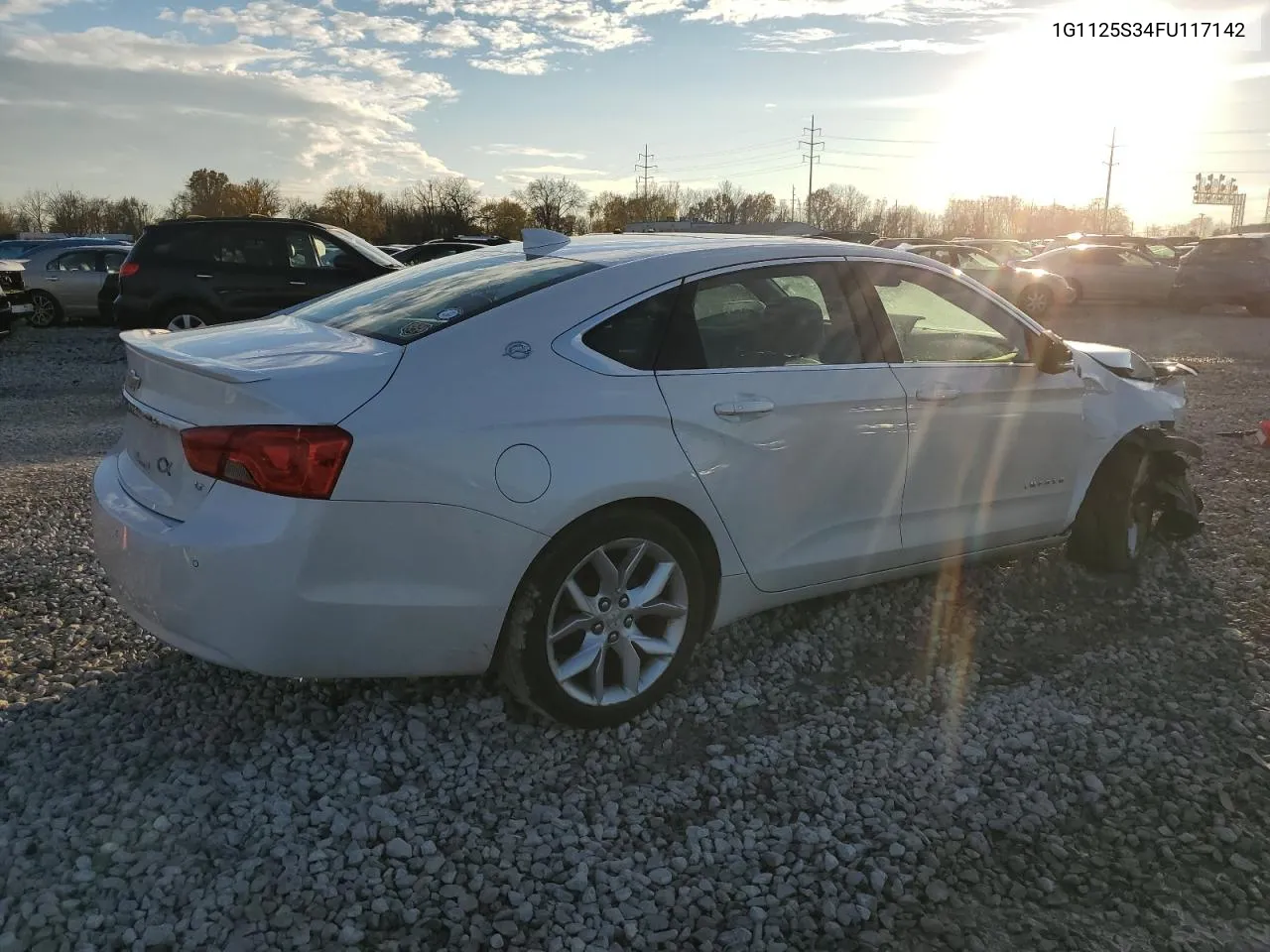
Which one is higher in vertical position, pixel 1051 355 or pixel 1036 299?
pixel 1051 355

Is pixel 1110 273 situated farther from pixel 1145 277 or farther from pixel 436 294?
pixel 436 294

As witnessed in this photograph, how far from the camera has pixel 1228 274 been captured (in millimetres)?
19656

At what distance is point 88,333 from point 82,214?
97151 mm

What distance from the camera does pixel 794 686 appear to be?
3.66 metres

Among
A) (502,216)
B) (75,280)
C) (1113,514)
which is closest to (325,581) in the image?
(1113,514)

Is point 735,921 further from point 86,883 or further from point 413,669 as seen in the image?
point 86,883

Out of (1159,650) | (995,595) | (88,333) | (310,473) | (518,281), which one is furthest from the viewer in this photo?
(88,333)

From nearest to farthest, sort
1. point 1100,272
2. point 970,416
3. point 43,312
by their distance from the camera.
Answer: point 970,416, point 43,312, point 1100,272

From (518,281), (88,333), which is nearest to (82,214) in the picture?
(88,333)

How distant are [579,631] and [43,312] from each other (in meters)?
17.4

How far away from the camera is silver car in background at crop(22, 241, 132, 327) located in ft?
55.1

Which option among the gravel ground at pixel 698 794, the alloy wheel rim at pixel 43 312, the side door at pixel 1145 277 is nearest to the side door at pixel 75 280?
the alloy wheel rim at pixel 43 312

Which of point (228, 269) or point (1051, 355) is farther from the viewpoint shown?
point (228, 269)

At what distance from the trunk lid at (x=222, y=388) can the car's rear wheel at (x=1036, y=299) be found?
1878 cm
